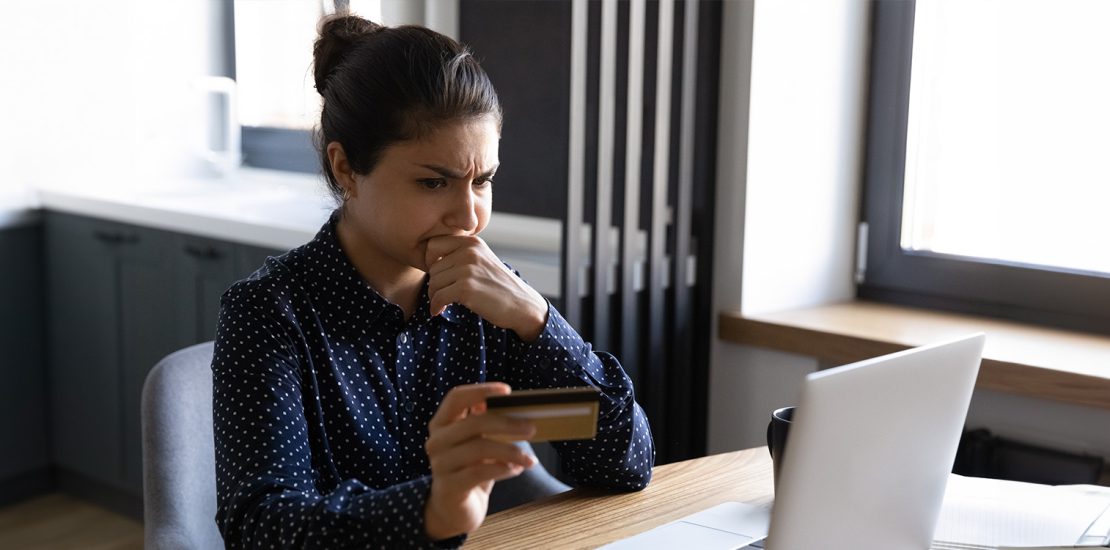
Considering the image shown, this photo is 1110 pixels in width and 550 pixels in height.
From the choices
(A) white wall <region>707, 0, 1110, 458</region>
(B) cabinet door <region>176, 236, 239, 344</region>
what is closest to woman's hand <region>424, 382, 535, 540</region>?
(A) white wall <region>707, 0, 1110, 458</region>

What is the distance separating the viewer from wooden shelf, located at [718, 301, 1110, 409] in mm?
1982

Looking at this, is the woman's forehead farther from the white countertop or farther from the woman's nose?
the white countertop

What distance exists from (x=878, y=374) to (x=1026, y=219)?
1506mm

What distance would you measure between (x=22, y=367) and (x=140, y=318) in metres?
0.45

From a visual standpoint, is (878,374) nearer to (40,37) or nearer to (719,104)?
(719,104)

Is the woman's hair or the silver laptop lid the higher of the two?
the woman's hair

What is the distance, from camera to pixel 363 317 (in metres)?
1.46

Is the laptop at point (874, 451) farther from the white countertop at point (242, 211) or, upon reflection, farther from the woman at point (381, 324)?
the white countertop at point (242, 211)

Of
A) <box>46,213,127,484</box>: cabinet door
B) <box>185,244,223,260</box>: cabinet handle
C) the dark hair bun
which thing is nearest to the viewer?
the dark hair bun

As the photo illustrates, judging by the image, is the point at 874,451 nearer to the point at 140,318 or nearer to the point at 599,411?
the point at 599,411

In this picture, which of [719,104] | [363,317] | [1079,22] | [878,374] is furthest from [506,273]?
[1079,22]

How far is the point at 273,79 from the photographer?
371cm

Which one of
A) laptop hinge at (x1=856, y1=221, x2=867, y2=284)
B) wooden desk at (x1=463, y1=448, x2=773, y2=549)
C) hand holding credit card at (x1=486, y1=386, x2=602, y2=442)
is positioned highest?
hand holding credit card at (x1=486, y1=386, x2=602, y2=442)

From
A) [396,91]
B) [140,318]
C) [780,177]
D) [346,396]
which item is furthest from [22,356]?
[396,91]
